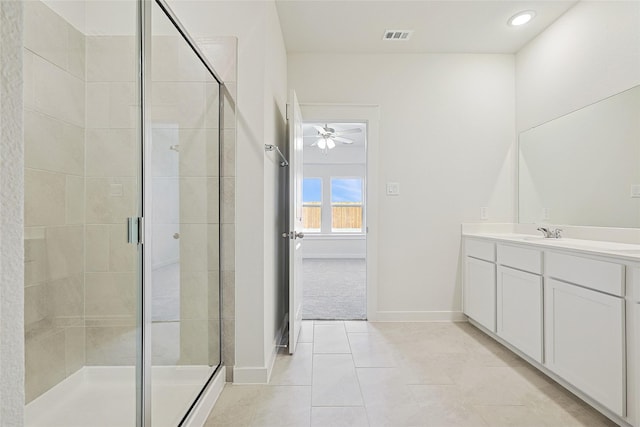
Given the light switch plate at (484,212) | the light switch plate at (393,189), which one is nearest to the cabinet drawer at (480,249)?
the light switch plate at (484,212)

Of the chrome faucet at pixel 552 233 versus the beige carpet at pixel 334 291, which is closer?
the chrome faucet at pixel 552 233

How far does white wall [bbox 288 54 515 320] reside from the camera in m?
3.49

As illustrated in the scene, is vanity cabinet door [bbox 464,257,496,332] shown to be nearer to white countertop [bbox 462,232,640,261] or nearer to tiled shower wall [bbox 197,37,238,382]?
white countertop [bbox 462,232,640,261]

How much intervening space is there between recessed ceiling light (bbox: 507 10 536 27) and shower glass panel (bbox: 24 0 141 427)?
2.83 meters

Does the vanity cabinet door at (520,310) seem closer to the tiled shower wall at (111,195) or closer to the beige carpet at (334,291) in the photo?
the beige carpet at (334,291)

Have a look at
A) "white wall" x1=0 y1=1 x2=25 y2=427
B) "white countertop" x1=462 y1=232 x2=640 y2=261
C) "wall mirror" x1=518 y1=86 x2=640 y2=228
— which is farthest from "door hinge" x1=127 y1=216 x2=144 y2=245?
"wall mirror" x1=518 y1=86 x2=640 y2=228

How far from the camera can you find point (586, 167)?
2.68m

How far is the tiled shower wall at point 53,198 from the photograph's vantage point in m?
1.38

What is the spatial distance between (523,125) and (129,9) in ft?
10.8

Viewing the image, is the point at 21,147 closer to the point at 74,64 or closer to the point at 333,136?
the point at 74,64

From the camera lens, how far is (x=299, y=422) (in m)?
1.79

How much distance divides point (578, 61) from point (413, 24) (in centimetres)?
128

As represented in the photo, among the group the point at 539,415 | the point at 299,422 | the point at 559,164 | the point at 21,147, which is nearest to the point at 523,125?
the point at 559,164

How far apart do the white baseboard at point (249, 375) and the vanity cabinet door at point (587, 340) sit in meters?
1.74
